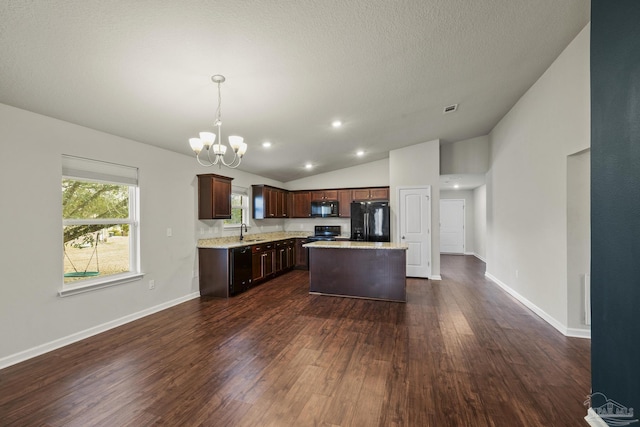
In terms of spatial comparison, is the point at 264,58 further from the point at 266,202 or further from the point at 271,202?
the point at 271,202

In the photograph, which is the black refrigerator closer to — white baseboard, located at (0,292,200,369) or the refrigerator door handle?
the refrigerator door handle

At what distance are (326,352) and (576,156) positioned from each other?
3.45 metres

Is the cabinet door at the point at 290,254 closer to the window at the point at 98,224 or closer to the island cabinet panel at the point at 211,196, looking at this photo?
the island cabinet panel at the point at 211,196

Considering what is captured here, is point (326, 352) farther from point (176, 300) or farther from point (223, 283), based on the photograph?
point (176, 300)

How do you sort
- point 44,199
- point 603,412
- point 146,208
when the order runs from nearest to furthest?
point 603,412
point 44,199
point 146,208

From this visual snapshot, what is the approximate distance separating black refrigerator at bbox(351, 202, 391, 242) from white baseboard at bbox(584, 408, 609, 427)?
4.35 meters

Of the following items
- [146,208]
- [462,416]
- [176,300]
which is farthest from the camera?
[176,300]

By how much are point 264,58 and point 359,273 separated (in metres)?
3.40

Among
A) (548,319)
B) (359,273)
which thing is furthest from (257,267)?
(548,319)

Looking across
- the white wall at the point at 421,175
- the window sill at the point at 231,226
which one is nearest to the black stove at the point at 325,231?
the white wall at the point at 421,175

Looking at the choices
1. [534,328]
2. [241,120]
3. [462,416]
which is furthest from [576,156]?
[241,120]

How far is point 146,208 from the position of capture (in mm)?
3803

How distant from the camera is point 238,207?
19.8 feet

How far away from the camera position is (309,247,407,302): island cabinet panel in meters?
4.29
